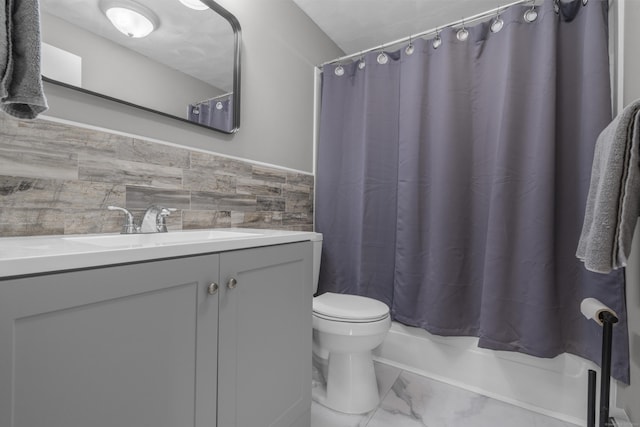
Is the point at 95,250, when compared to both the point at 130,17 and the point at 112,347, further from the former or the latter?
the point at 130,17

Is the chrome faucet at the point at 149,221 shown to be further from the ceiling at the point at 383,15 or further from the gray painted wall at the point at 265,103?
the ceiling at the point at 383,15

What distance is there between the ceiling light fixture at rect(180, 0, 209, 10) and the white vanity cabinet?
1.16 m

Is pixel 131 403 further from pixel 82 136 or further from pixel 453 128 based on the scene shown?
pixel 453 128

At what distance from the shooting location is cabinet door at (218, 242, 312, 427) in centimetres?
84

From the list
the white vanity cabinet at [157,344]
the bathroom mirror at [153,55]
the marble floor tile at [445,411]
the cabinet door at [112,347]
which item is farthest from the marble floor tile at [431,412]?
the bathroom mirror at [153,55]

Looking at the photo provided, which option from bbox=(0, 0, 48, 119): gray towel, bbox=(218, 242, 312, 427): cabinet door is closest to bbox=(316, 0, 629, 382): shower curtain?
bbox=(218, 242, 312, 427): cabinet door

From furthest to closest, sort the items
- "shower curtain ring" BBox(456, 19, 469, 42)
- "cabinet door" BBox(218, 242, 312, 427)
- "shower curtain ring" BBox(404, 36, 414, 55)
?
"shower curtain ring" BBox(404, 36, 414, 55)
"shower curtain ring" BBox(456, 19, 469, 42)
"cabinet door" BBox(218, 242, 312, 427)

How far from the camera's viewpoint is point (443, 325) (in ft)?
5.19

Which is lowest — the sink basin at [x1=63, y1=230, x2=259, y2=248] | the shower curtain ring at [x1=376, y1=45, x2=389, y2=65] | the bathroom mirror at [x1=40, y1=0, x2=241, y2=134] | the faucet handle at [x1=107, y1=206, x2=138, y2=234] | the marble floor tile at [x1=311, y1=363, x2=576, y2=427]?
the marble floor tile at [x1=311, y1=363, x2=576, y2=427]

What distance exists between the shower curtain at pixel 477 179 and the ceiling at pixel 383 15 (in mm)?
321

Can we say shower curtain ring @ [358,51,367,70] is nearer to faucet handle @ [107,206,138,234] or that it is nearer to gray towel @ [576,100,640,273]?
gray towel @ [576,100,640,273]

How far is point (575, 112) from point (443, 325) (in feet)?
3.95

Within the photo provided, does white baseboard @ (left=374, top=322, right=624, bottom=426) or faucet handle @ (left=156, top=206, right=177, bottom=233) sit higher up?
faucet handle @ (left=156, top=206, right=177, bottom=233)

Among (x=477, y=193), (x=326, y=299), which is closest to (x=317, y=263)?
(x=326, y=299)
